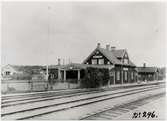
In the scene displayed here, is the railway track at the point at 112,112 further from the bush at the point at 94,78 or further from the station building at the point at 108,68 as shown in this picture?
the station building at the point at 108,68

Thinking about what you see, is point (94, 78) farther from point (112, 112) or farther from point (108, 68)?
point (112, 112)

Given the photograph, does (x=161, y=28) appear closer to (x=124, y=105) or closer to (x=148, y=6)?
(x=148, y=6)

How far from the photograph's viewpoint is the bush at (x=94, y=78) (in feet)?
68.6

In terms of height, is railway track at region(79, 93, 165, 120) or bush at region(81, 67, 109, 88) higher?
bush at region(81, 67, 109, 88)

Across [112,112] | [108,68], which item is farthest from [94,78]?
[112,112]

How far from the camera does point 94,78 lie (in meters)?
21.1

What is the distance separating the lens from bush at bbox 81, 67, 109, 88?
68.6 ft

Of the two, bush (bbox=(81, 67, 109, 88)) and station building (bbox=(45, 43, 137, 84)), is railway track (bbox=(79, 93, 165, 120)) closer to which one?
bush (bbox=(81, 67, 109, 88))

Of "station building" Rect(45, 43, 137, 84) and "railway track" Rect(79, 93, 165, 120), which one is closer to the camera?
"railway track" Rect(79, 93, 165, 120)

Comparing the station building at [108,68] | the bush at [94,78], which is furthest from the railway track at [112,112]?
the station building at [108,68]

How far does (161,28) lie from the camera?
11.4 meters

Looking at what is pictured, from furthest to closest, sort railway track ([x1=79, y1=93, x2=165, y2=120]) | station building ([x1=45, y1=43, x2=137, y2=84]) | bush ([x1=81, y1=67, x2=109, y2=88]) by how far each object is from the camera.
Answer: station building ([x1=45, y1=43, x2=137, y2=84]), bush ([x1=81, y1=67, x2=109, y2=88]), railway track ([x1=79, y1=93, x2=165, y2=120])

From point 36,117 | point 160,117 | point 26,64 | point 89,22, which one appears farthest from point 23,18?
point 160,117

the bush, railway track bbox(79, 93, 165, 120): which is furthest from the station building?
railway track bbox(79, 93, 165, 120)
